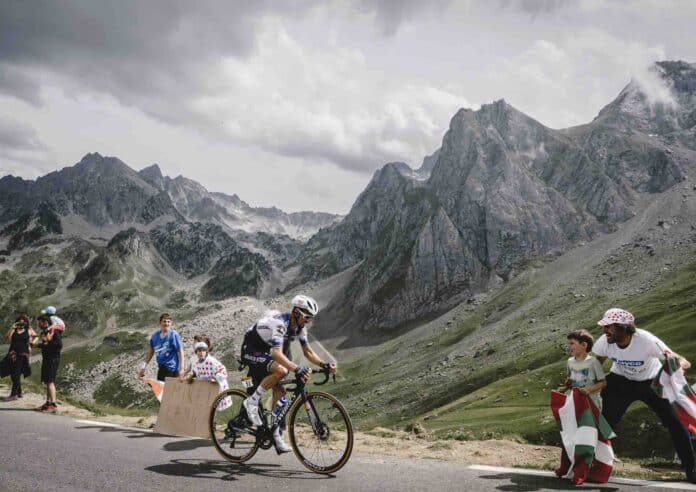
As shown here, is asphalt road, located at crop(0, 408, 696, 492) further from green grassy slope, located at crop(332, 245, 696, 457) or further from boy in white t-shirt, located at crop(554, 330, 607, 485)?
green grassy slope, located at crop(332, 245, 696, 457)

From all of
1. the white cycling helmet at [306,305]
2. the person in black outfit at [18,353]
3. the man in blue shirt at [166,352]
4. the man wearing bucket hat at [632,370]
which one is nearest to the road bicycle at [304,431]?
the white cycling helmet at [306,305]

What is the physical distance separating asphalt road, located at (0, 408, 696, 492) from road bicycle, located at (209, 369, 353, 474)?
0.84 feet

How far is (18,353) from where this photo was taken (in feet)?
64.0

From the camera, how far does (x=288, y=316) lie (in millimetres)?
10680

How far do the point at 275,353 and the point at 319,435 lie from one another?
1814 millimetres

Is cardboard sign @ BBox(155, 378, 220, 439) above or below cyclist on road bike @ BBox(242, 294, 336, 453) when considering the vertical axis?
below

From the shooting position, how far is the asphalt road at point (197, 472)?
839 cm

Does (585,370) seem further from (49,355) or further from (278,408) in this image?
(49,355)

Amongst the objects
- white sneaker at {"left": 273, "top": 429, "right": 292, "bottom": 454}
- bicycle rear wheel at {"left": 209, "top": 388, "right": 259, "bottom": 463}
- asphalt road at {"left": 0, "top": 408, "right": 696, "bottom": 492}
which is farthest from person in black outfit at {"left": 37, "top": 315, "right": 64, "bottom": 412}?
white sneaker at {"left": 273, "top": 429, "right": 292, "bottom": 454}

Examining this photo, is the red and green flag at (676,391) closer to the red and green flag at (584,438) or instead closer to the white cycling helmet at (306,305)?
the red and green flag at (584,438)

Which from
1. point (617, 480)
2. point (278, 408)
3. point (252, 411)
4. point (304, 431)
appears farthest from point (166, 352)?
point (617, 480)

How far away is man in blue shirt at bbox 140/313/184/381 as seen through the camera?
16.5m

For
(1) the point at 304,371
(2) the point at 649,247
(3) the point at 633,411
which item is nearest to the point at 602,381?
(1) the point at 304,371

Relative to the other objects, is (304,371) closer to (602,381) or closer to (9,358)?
(602,381)
